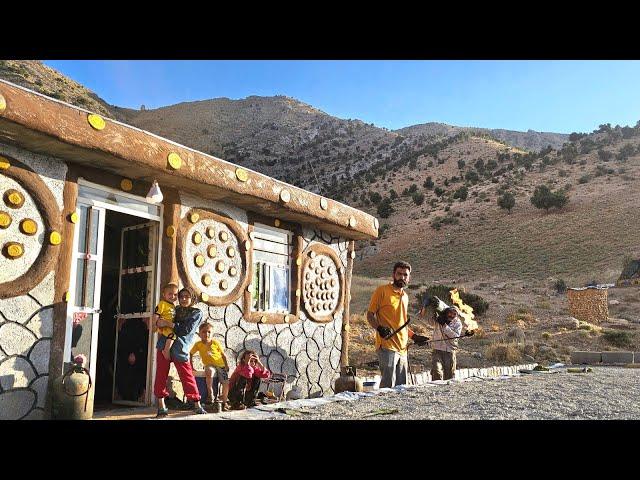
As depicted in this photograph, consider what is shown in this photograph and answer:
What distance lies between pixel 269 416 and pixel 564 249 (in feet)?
105

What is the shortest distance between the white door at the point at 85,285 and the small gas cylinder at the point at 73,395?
540 millimetres

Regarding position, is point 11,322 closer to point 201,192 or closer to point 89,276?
point 89,276

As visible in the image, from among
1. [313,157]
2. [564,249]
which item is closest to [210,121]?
[313,157]

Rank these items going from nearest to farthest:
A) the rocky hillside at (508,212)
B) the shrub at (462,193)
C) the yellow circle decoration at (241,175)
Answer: the yellow circle decoration at (241,175) < the rocky hillside at (508,212) < the shrub at (462,193)

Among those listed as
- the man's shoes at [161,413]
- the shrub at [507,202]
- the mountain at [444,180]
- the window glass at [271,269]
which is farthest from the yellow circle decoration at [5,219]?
the shrub at [507,202]

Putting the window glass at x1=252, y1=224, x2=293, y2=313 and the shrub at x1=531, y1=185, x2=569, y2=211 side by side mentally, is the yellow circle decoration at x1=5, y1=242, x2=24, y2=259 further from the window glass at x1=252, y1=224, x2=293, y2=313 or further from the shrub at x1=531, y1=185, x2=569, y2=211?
the shrub at x1=531, y1=185, x2=569, y2=211

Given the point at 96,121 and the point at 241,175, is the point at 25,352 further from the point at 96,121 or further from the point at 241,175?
the point at 241,175

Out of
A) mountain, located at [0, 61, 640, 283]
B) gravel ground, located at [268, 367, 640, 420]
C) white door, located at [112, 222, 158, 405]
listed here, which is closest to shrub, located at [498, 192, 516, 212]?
mountain, located at [0, 61, 640, 283]

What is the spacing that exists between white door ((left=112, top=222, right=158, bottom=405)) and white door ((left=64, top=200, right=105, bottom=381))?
83 cm

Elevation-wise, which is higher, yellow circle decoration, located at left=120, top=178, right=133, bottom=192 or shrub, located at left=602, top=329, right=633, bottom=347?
yellow circle decoration, located at left=120, top=178, right=133, bottom=192

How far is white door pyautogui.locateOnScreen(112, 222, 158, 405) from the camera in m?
7.15

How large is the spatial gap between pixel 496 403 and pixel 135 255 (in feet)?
15.0

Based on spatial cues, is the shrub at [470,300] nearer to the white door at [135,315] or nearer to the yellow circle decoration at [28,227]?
the white door at [135,315]

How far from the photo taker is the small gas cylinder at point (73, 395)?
5.41 m
